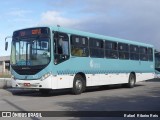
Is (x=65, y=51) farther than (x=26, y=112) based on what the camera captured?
Yes

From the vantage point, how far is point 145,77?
3008 centimetres

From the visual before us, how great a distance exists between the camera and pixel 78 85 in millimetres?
21094

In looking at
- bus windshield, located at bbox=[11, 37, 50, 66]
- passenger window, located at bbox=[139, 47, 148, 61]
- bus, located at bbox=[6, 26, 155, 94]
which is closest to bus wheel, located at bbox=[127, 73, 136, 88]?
passenger window, located at bbox=[139, 47, 148, 61]

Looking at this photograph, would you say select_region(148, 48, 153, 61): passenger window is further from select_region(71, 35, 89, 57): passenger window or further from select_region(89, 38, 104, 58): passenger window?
select_region(71, 35, 89, 57): passenger window

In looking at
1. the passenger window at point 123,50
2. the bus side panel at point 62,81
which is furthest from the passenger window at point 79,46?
the passenger window at point 123,50

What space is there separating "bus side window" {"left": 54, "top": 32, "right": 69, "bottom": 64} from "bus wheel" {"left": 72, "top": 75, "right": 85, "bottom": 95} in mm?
1503

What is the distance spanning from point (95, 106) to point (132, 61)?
43.4 feet

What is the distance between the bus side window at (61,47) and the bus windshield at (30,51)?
1.58 ft

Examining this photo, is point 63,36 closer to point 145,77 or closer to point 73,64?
point 73,64

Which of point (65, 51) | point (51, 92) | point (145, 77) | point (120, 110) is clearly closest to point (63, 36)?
point (65, 51)

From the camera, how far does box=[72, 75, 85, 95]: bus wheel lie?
20828mm

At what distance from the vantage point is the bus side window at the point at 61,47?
19.4m

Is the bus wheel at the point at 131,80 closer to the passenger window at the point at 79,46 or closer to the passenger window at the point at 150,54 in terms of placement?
the passenger window at the point at 150,54

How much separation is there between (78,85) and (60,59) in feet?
7.12
